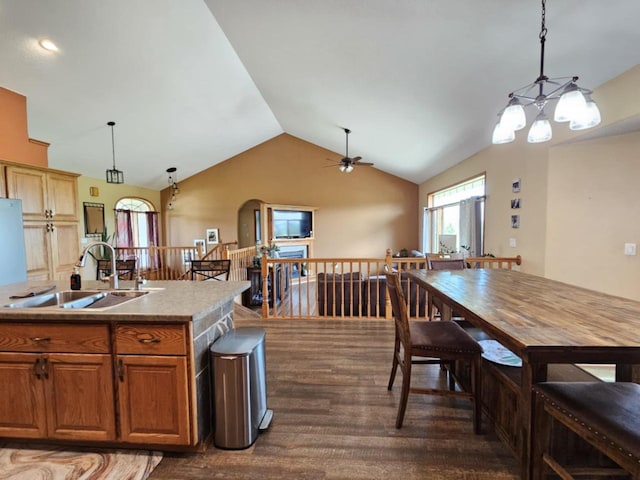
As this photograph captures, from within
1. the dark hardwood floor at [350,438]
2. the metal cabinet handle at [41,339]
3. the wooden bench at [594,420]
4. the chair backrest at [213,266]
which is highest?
the chair backrest at [213,266]

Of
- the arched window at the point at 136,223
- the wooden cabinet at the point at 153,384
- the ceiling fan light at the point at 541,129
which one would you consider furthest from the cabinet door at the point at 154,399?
the arched window at the point at 136,223

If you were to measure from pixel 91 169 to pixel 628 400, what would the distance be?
8.37 m

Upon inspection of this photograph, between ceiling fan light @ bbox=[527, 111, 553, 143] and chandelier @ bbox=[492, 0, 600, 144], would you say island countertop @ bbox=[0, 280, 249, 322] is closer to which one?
chandelier @ bbox=[492, 0, 600, 144]

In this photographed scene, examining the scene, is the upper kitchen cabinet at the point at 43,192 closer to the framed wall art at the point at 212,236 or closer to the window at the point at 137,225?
the window at the point at 137,225

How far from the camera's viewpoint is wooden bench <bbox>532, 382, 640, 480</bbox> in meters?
1.00

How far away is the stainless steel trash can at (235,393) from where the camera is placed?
1770 mm

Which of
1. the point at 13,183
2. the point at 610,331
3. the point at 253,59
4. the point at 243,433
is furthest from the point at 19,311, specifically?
the point at 253,59

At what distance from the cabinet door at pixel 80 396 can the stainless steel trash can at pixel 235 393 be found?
0.59 m

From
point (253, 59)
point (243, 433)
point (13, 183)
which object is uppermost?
point (253, 59)

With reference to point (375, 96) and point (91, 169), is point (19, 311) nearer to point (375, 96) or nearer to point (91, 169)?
point (375, 96)

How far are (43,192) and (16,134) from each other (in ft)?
2.77

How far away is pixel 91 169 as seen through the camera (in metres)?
6.41

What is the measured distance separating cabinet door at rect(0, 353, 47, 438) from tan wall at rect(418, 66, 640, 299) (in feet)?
15.2

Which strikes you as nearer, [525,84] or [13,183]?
[525,84]
